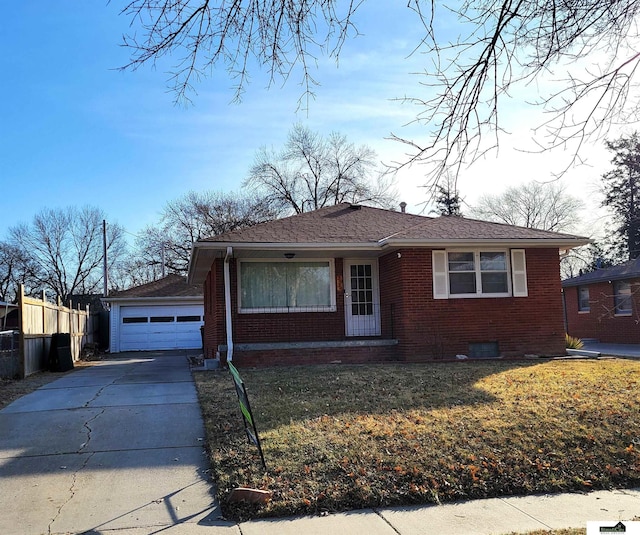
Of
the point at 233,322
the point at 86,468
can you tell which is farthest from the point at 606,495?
the point at 233,322

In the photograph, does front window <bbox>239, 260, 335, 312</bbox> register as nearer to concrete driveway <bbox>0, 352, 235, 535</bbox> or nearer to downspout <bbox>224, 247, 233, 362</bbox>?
downspout <bbox>224, 247, 233, 362</bbox>

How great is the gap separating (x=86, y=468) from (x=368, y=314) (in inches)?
379

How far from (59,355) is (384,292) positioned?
881 cm

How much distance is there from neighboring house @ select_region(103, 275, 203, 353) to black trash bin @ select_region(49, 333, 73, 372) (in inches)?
421

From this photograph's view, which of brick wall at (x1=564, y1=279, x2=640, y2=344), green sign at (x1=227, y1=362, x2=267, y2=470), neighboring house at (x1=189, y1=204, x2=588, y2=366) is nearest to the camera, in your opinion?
green sign at (x1=227, y1=362, x2=267, y2=470)

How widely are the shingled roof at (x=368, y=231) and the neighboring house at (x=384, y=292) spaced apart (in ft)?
0.16

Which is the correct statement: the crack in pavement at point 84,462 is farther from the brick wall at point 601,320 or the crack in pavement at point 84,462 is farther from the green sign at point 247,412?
the brick wall at point 601,320

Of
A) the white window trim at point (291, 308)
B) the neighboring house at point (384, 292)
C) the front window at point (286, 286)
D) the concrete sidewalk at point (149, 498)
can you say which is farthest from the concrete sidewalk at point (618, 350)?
the concrete sidewalk at point (149, 498)

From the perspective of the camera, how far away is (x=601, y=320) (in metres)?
22.7

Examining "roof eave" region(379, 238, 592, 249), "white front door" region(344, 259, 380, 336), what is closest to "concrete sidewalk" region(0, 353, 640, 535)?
"roof eave" region(379, 238, 592, 249)

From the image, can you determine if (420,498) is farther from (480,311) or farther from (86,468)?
(480,311)

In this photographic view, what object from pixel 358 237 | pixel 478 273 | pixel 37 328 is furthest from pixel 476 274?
pixel 37 328

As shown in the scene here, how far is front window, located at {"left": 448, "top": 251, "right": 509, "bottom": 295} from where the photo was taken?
13809 millimetres

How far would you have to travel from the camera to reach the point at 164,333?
26578 mm
